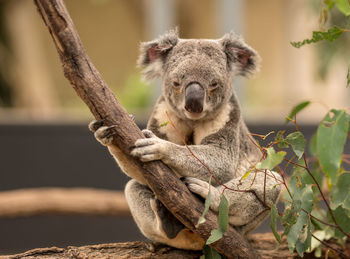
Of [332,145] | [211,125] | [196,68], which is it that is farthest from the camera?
[211,125]

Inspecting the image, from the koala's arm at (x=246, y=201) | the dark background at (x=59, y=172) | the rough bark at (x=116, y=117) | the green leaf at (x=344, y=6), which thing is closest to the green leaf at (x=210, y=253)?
the rough bark at (x=116, y=117)

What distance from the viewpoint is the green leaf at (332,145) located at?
1.59m

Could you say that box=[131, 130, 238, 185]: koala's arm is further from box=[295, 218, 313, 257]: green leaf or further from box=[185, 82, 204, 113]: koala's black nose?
box=[295, 218, 313, 257]: green leaf

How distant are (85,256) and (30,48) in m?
7.36

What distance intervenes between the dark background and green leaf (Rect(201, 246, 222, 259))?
299 cm

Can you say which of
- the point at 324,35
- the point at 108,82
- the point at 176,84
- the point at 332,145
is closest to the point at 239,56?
the point at 176,84

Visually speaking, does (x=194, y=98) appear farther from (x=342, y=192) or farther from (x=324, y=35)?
(x=342, y=192)

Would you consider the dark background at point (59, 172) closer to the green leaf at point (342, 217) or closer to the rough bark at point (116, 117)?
the green leaf at point (342, 217)

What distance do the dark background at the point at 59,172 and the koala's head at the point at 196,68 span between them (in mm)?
2652

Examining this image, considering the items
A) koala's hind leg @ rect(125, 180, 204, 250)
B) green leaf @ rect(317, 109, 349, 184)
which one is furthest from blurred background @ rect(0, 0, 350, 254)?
green leaf @ rect(317, 109, 349, 184)

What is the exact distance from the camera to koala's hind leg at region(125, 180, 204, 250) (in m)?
2.15

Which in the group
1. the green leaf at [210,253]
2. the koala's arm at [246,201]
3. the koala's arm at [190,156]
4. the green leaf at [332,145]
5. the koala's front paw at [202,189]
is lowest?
the green leaf at [210,253]

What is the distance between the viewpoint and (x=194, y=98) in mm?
2166

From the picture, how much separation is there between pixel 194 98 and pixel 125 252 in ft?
2.84
